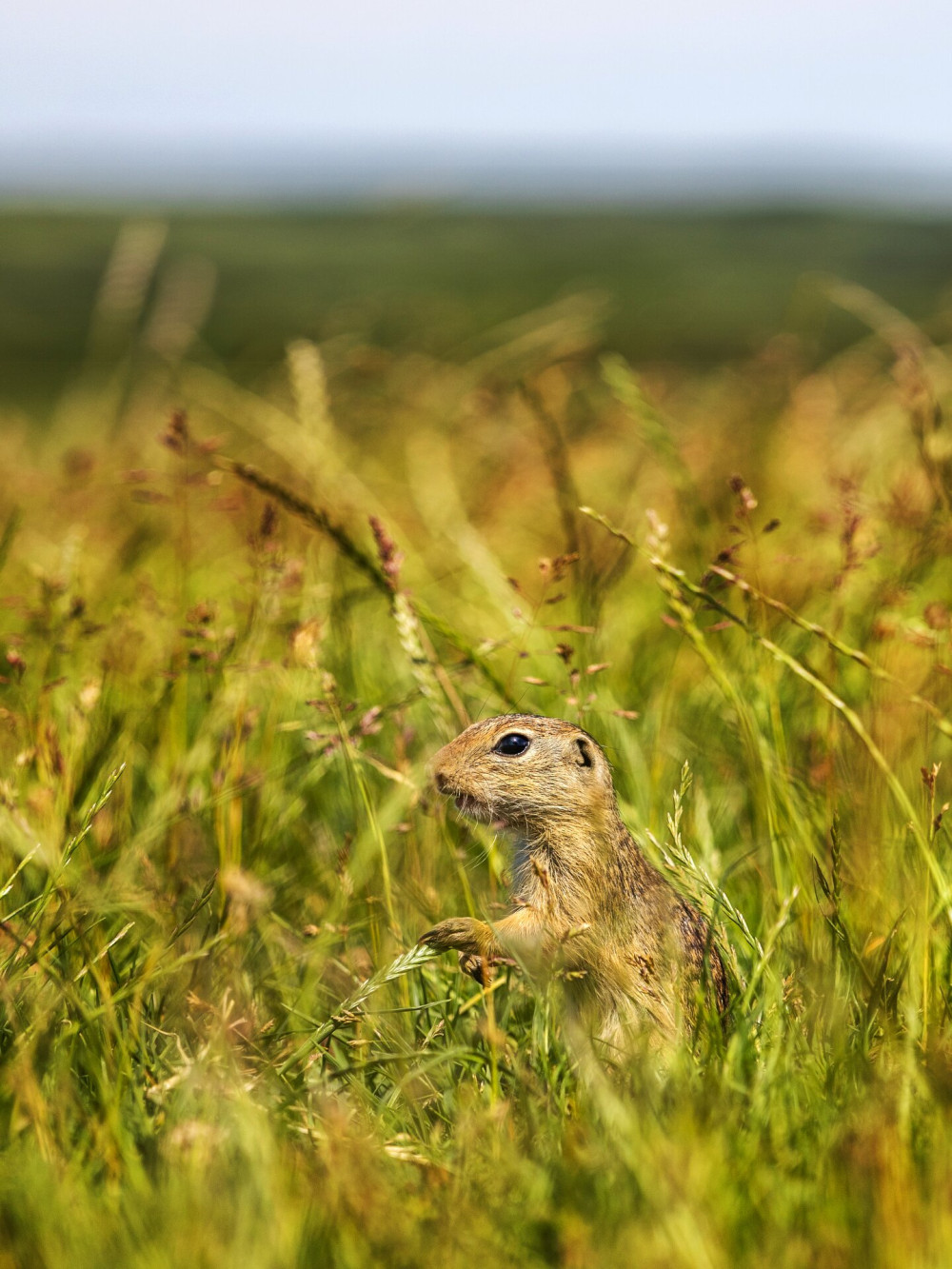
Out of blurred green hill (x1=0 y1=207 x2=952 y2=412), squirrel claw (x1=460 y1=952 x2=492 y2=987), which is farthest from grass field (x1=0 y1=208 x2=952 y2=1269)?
blurred green hill (x1=0 y1=207 x2=952 y2=412)

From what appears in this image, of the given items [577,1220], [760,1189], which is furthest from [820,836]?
[577,1220]

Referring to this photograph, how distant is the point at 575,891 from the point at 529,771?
255 millimetres

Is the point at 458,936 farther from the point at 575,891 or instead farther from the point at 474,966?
the point at 575,891

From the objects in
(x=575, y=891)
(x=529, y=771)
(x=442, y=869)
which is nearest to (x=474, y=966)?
(x=575, y=891)

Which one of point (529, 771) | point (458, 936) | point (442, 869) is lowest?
point (442, 869)

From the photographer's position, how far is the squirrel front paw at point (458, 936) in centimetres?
195

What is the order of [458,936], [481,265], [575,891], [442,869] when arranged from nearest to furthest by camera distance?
[458,936], [575,891], [442,869], [481,265]

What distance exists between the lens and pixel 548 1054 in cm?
188

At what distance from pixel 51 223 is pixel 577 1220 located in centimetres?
8777

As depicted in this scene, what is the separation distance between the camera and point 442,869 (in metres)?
2.64

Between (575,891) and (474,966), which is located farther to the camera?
(575,891)

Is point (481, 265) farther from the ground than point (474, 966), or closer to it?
farther from the ground

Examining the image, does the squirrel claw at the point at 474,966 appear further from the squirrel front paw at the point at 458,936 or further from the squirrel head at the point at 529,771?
the squirrel head at the point at 529,771

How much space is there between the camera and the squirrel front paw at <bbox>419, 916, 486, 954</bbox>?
1951mm
